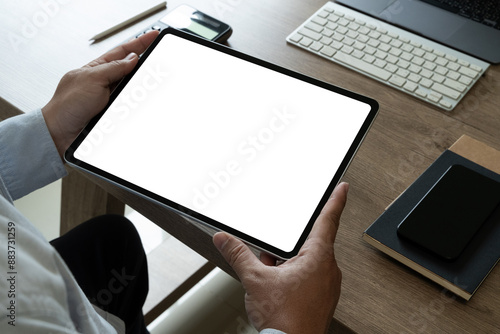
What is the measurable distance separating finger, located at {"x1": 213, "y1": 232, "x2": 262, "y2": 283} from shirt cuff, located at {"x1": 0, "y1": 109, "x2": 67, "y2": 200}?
29 centimetres

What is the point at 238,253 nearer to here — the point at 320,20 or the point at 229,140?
the point at 229,140

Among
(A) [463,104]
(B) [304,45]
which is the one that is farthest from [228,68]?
(A) [463,104]

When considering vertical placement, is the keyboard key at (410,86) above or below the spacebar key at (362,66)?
below

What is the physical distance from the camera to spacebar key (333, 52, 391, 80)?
2.74ft

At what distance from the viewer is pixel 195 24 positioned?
87cm

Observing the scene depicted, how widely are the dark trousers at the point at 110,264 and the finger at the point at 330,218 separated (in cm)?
36

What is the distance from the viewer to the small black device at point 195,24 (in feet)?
2.81

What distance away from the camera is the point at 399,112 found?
0.80 meters

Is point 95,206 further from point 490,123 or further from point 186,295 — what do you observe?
point 490,123

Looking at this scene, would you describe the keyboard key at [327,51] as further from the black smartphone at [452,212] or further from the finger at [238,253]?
the finger at [238,253]

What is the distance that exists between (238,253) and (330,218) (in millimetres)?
105

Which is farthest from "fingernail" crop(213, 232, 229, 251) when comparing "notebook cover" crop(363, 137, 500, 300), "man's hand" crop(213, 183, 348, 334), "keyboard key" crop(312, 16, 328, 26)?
"keyboard key" crop(312, 16, 328, 26)

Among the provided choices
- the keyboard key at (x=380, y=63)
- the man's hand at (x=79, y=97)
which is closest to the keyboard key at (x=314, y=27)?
the keyboard key at (x=380, y=63)

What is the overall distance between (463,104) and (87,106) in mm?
543
